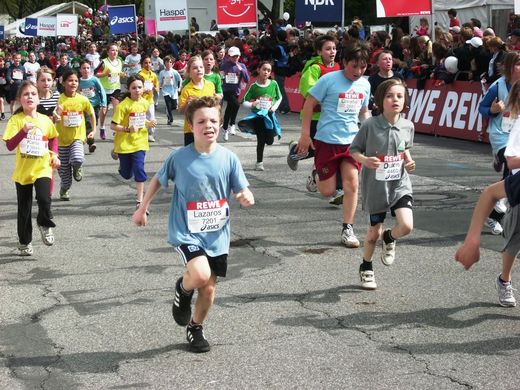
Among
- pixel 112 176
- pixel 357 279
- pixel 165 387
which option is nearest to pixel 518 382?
pixel 165 387

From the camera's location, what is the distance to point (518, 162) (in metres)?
5.63

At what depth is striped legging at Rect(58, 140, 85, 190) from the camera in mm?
12391

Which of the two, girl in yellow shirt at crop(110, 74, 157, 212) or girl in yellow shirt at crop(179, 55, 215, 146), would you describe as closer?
girl in yellow shirt at crop(110, 74, 157, 212)

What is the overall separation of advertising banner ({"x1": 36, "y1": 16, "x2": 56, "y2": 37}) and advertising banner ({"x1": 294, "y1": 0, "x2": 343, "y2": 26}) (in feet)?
103

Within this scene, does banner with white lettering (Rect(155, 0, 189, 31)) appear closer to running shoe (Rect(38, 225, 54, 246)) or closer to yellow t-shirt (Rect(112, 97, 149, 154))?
yellow t-shirt (Rect(112, 97, 149, 154))

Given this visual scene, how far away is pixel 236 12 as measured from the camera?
Answer: 84.9ft

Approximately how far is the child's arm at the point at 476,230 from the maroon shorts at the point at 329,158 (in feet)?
13.3

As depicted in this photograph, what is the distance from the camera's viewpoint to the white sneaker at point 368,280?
7.56 m

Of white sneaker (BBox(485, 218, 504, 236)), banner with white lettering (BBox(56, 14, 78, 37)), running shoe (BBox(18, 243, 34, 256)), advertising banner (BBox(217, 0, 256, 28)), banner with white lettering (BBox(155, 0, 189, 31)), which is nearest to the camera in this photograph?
running shoe (BBox(18, 243, 34, 256))

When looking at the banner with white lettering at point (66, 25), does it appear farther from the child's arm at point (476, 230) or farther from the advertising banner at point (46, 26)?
the child's arm at point (476, 230)

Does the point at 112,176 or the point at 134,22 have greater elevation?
the point at 134,22

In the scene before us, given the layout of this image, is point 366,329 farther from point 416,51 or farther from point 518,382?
point 416,51

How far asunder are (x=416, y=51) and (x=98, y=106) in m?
6.12

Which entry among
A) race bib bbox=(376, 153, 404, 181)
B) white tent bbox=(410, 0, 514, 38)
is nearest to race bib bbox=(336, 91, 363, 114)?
race bib bbox=(376, 153, 404, 181)
